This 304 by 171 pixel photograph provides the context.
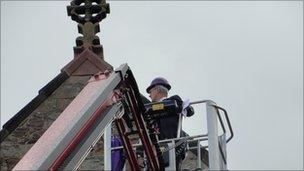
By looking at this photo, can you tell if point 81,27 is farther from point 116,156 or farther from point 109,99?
point 109,99

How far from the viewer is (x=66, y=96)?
14281 mm

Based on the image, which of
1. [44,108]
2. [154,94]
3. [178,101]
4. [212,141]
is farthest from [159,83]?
[44,108]

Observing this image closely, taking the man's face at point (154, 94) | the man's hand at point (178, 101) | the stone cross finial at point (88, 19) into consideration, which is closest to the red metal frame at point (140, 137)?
the man's hand at point (178, 101)

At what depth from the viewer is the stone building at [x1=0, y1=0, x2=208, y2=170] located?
13031 mm

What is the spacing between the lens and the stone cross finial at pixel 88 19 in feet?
50.5

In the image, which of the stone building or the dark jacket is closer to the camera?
the dark jacket

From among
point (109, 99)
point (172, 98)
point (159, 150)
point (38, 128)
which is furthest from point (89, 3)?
point (109, 99)

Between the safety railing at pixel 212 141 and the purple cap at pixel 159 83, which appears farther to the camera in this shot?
the purple cap at pixel 159 83

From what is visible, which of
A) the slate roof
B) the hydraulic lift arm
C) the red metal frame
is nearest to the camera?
the hydraulic lift arm

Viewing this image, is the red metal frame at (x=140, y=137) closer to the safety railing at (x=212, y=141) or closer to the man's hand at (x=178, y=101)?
the safety railing at (x=212, y=141)

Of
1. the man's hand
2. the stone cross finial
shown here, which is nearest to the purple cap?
the man's hand

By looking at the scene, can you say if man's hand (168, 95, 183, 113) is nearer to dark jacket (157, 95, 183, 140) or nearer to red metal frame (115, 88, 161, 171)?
dark jacket (157, 95, 183, 140)

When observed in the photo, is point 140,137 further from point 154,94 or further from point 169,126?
point 154,94

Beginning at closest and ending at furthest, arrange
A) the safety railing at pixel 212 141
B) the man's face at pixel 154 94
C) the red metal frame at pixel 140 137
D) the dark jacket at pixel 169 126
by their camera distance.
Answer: the safety railing at pixel 212 141
the red metal frame at pixel 140 137
the dark jacket at pixel 169 126
the man's face at pixel 154 94
